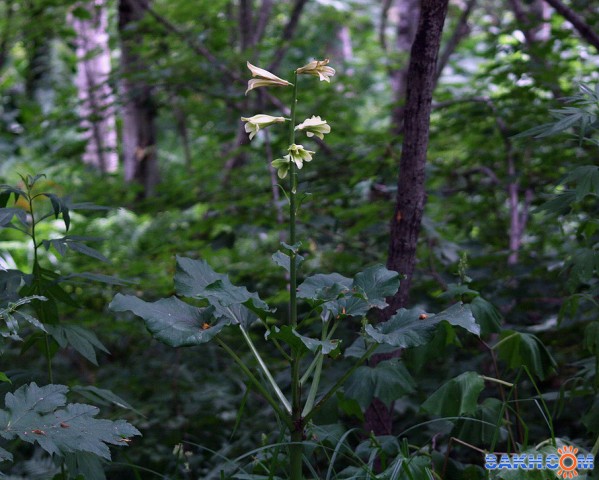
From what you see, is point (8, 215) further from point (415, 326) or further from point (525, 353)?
point (525, 353)

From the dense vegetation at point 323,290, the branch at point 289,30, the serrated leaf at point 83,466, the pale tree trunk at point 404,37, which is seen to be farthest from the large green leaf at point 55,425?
the pale tree trunk at point 404,37

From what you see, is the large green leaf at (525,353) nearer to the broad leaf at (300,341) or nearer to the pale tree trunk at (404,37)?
the broad leaf at (300,341)

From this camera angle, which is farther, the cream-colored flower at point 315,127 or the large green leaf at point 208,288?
the cream-colored flower at point 315,127

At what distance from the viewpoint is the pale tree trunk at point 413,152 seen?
2.02 metres

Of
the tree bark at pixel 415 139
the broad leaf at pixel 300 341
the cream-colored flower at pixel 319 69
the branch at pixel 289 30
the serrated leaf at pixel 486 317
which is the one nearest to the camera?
the broad leaf at pixel 300 341

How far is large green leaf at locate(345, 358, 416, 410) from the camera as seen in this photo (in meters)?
1.74

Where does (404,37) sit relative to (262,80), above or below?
below

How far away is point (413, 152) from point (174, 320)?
1.02 metres

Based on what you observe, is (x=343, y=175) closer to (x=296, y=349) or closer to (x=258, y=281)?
(x=258, y=281)

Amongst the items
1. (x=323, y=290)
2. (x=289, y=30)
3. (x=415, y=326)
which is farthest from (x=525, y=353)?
(x=289, y=30)

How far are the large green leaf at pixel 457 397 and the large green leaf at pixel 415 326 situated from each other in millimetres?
289

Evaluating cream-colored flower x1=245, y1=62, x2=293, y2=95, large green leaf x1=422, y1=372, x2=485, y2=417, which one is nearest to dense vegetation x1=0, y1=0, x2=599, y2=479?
large green leaf x1=422, y1=372, x2=485, y2=417

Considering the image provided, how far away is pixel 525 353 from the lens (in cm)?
181

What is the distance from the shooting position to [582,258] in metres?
1.84
